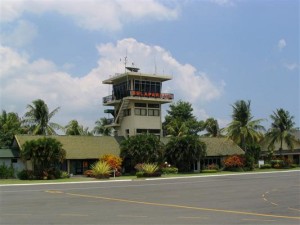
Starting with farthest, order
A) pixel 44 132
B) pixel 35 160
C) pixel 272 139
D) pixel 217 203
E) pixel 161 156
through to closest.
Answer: pixel 272 139, pixel 44 132, pixel 161 156, pixel 35 160, pixel 217 203

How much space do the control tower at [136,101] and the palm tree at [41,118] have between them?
7.75 meters

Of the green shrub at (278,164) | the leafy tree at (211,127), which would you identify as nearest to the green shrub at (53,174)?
the green shrub at (278,164)

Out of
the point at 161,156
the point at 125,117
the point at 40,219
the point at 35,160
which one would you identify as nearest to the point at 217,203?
the point at 40,219

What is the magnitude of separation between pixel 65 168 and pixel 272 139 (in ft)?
110

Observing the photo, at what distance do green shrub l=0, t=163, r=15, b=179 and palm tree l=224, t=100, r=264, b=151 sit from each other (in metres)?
30.5

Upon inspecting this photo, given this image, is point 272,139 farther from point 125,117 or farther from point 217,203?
point 217,203

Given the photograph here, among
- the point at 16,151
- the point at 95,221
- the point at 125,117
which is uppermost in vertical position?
the point at 125,117

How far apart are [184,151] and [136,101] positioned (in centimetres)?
923

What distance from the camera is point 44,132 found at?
189ft

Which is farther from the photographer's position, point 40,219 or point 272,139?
point 272,139

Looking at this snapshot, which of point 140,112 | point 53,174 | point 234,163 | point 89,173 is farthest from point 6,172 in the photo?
point 234,163

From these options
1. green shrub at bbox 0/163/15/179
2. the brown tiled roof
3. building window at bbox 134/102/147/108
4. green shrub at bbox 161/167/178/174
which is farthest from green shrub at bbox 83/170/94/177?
building window at bbox 134/102/147/108

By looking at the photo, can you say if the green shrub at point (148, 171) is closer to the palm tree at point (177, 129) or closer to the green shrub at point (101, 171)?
the green shrub at point (101, 171)

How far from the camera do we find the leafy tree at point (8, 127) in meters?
56.7
